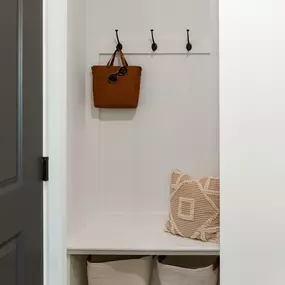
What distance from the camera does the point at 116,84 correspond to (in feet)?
7.13

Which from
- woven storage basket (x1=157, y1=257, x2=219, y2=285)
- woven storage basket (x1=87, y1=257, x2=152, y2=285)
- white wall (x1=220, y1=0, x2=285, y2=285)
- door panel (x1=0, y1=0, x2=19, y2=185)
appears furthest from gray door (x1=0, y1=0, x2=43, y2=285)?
white wall (x1=220, y1=0, x2=285, y2=285)

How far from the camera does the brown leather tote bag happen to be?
217 cm

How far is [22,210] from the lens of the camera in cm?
143

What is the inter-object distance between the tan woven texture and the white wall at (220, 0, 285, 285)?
15cm

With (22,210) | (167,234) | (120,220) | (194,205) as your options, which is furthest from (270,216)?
(22,210)

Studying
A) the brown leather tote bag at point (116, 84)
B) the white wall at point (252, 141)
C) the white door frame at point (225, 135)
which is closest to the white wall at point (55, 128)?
the white door frame at point (225, 135)

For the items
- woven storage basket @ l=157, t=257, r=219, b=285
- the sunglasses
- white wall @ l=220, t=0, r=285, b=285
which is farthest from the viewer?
the sunglasses

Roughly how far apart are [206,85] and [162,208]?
2.41 ft

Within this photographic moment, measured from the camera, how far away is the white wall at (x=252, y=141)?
1681 millimetres

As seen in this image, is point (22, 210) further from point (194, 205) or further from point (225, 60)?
point (225, 60)

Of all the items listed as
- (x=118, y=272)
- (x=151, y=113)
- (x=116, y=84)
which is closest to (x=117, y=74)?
(x=116, y=84)

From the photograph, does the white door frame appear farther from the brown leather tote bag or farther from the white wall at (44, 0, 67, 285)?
the brown leather tote bag

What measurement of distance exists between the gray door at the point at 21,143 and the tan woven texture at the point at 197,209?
0.65m

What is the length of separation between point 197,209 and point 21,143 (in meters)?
0.87
